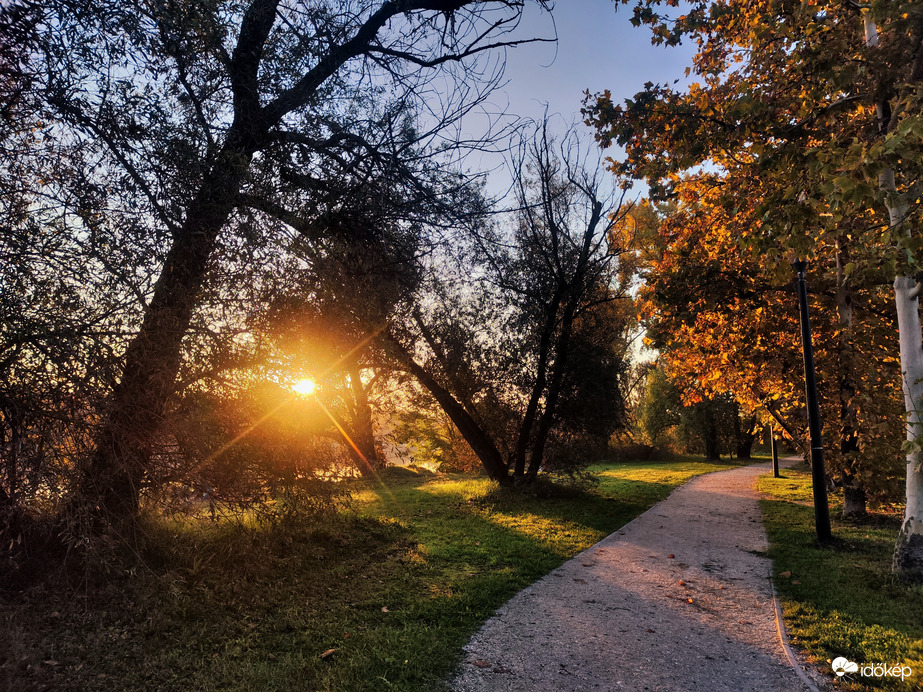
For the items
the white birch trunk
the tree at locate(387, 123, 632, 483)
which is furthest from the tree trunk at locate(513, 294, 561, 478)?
the white birch trunk

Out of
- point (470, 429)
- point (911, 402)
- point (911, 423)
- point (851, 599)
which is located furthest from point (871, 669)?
point (470, 429)

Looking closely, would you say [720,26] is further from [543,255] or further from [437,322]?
[437,322]

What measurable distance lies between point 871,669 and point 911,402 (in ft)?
13.1

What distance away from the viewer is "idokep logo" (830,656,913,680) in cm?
395

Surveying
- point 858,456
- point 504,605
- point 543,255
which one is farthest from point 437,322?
point 858,456

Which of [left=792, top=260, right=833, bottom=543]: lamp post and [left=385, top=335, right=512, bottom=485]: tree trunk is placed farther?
[left=385, top=335, right=512, bottom=485]: tree trunk

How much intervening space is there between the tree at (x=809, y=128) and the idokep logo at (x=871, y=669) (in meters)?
2.91

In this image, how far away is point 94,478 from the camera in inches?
172

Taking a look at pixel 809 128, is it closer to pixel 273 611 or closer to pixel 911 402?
pixel 911 402

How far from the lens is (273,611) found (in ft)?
16.5

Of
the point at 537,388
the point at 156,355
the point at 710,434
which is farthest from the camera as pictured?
the point at 710,434

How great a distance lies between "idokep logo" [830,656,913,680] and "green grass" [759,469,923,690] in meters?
0.05

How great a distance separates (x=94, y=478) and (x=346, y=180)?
371cm

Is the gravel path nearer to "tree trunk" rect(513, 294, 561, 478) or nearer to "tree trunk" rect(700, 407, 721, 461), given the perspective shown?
"tree trunk" rect(513, 294, 561, 478)
